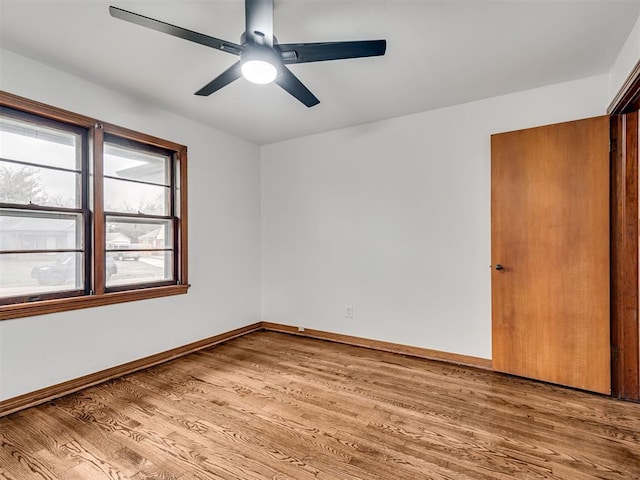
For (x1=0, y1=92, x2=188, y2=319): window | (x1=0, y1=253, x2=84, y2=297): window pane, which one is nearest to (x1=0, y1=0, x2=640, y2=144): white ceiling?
(x1=0, y1=92, x2=188, y2=319): window

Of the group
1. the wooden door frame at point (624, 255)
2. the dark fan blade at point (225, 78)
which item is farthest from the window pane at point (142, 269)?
the wooden door frame at point (624, 255)

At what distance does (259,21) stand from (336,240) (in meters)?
2.56

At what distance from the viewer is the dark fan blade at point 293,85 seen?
2.02 meters

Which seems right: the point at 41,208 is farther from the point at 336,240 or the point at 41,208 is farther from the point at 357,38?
the point at 336,240

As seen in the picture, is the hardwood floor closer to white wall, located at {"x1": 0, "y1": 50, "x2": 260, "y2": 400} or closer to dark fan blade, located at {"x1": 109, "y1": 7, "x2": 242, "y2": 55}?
white wall, located at {"x1": 0, "y1": 50, "x2": 260, "y2": 400}

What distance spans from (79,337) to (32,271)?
62 centimetres

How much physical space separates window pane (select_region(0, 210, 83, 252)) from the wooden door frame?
4.23 metres

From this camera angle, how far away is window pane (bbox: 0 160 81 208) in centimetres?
Result: 239

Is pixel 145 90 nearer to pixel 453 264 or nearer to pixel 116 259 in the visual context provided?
pixel 116 259

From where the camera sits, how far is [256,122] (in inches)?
145

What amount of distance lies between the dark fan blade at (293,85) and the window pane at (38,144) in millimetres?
1886

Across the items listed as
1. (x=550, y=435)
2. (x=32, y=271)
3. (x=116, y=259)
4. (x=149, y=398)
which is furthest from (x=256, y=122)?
(x=550, y=435)

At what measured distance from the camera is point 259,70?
189 cm

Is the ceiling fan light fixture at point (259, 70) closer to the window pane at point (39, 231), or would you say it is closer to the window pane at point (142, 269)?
the window pane at point (39, 231)
